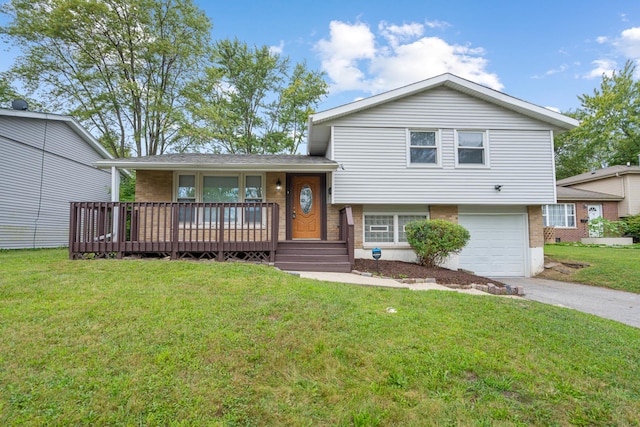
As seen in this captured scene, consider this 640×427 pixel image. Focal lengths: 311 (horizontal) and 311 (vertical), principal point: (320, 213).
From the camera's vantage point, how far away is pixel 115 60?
1802cm

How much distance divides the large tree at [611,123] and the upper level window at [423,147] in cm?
2670

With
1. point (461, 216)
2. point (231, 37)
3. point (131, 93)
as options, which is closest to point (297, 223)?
point (461, 216)

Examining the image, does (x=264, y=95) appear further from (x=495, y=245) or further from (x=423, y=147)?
(x=495, y=245)

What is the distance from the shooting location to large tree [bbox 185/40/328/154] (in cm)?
2286

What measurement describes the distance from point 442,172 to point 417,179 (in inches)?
32.0

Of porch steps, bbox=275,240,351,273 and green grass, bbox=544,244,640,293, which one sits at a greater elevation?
porch steps, bbox=275,240,351,273

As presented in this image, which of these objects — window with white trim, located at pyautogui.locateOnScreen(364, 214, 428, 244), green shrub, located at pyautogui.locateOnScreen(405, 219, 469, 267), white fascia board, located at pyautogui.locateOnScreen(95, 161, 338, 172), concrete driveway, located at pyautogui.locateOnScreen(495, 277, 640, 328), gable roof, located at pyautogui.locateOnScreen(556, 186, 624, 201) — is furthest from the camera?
gable roof, located at pyautogui.locateOnScreen(556, 186, 624, 201)

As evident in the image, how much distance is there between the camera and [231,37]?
2306 centimetres

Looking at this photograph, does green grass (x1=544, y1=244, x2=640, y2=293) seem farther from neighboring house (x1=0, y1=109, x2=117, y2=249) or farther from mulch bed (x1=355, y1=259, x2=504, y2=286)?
neighboring house (x1=0, y1=109, x2=117, y2=249)

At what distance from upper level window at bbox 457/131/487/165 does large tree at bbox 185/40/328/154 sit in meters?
14.7

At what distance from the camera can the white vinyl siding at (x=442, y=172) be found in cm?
926

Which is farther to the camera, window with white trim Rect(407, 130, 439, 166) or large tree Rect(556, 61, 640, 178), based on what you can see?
large tree Rect(556, 61, 640, 178)

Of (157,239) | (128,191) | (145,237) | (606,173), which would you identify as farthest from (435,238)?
(606,173)

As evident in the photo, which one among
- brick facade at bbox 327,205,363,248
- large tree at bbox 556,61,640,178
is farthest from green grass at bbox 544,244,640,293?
large tree at bbox 556,61,640,178
